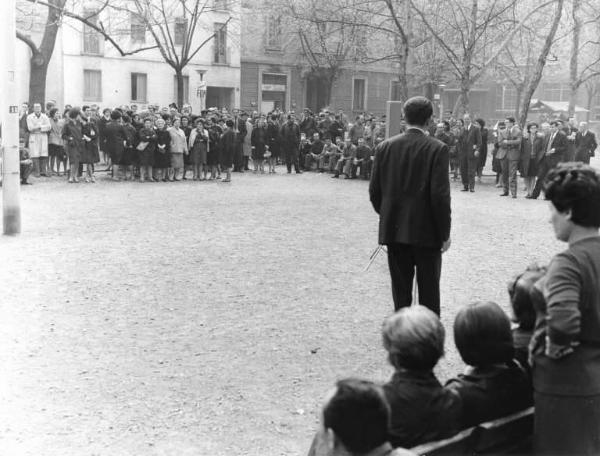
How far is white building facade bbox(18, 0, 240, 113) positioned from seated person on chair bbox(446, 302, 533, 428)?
38.6 metres

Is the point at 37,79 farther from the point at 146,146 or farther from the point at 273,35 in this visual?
the point at 273,35

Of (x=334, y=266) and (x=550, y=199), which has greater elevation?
(x=550, y=199)

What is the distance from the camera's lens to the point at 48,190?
1948 centimetres

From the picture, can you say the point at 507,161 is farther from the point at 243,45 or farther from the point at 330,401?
the point at 243,45

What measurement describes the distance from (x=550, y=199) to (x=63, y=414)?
3511mm

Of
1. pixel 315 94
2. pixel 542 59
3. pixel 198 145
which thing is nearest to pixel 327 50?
pixel 315 94

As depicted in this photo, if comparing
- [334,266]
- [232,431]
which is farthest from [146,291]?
[232,431]

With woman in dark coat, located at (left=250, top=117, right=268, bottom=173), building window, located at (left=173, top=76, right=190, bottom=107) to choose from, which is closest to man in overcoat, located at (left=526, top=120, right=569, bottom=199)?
woman in dark coat, located at (left=250, top=117, right=268, bottom=173)

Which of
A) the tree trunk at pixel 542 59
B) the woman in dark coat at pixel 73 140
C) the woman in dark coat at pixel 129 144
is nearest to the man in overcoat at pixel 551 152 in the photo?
the tree trunk at pixel 542 59

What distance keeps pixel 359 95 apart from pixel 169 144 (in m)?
36.0

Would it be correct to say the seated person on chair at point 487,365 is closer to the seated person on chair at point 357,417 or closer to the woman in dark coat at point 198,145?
the seated person on chair at point 357,417

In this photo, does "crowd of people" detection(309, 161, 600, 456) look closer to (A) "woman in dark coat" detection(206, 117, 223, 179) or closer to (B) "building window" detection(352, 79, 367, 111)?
(A) "woman in dark coat" detection(206, 117, 223, 179)

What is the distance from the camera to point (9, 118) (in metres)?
12.6

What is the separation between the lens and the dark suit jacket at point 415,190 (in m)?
6.04
